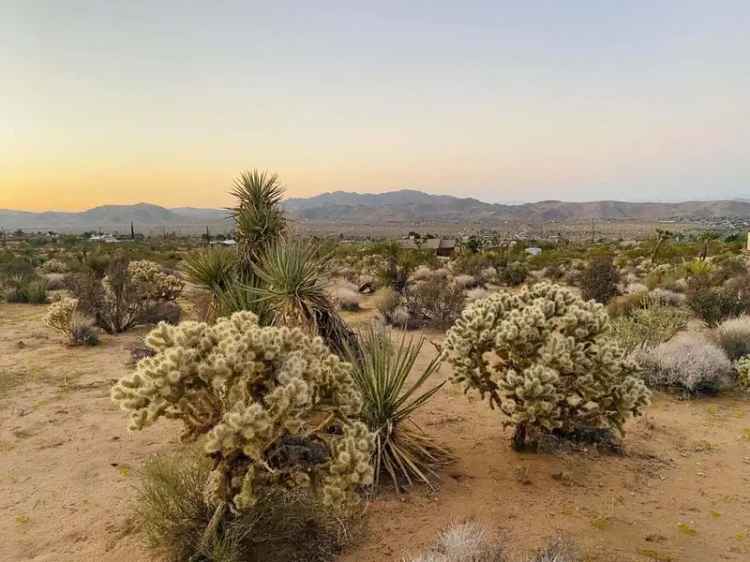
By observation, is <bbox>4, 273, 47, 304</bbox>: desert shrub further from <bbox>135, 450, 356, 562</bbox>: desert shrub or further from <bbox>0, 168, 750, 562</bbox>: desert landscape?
<bbox>135, 450, 356, 562</bbox>: desert shrub

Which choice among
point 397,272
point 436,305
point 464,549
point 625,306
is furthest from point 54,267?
point 464,549

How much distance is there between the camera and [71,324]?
11.3 meters

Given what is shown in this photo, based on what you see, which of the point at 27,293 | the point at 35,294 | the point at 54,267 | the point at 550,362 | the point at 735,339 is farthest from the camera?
the point at 54,267

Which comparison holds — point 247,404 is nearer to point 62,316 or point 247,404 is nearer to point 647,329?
point 647,329

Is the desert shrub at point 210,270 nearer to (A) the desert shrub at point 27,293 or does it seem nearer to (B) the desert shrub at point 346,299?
(B) the desert shrub at point 346,299

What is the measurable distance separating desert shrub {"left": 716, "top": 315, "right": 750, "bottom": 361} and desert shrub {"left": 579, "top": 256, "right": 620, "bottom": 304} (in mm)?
6296

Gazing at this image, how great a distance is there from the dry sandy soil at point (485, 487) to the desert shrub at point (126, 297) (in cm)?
480

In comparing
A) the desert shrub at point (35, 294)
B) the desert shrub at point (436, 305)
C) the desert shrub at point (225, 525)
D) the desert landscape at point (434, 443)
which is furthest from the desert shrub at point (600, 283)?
the desert shrub at point (35, 294)

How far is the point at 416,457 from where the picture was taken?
548cm

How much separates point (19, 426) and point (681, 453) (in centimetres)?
806

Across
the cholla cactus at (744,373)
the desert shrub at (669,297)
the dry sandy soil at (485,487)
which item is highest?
the desert shrub at (669,297)

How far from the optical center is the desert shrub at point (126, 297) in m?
12.7

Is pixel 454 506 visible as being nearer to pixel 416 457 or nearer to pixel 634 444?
pixel 416 457

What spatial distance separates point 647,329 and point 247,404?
8621 millimetres
